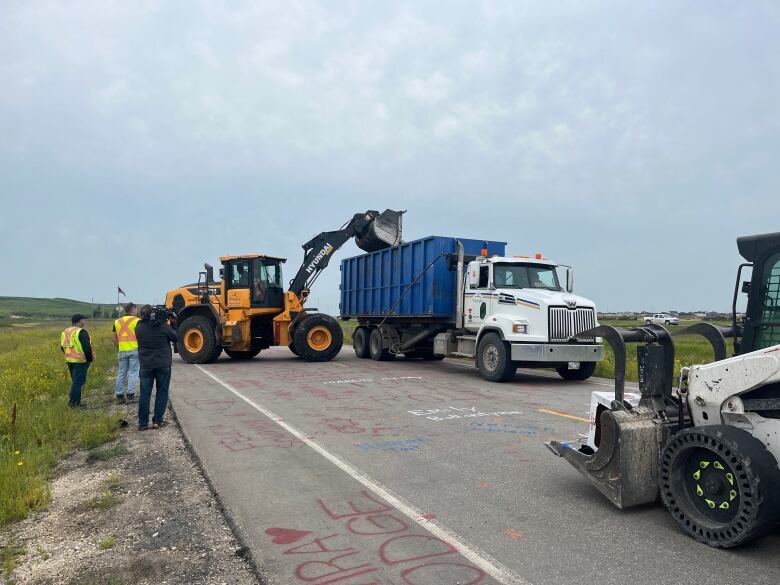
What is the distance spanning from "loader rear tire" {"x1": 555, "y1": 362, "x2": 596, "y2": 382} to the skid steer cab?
9053 millimetres

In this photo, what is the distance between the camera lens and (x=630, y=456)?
15.3ft

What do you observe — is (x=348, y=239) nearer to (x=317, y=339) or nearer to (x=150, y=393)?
(x=317, y=339)

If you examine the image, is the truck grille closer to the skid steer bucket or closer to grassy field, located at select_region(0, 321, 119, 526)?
the skid steer bucket

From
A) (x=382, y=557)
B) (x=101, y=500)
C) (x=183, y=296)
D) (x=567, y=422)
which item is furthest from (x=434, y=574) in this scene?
(x=183, y=296)

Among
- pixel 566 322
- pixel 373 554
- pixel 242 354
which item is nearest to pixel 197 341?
pixel 242 354

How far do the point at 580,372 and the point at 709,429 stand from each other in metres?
10.3

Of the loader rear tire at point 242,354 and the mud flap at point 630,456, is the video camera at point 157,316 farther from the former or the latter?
the loader rear tire at point 242,354

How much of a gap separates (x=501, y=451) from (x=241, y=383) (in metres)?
7.90

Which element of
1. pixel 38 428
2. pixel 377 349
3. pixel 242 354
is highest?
pixel 377 349

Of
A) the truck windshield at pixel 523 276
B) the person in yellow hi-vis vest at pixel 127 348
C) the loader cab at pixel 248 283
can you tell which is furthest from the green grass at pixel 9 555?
the loader cab at pixel 248 283

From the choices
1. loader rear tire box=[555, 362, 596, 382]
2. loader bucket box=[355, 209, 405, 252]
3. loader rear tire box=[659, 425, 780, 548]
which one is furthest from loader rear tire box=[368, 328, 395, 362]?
loader rear tire box=[659, 425, 780, 548]

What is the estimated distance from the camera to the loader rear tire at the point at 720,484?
3.87 meters

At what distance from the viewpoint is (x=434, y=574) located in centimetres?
379

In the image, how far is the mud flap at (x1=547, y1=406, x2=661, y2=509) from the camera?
464 cm
